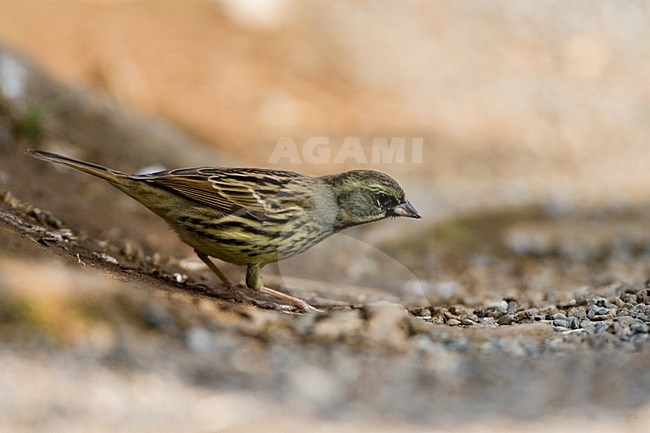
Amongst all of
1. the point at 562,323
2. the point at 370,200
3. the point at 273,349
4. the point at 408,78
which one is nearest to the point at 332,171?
the point at 408,78

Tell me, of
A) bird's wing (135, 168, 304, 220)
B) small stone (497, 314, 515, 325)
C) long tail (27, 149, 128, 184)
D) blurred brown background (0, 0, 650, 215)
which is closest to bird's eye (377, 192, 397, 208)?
bird's wing (135, 168, 304, 220)

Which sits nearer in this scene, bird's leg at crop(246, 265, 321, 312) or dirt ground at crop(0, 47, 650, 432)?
dirt ground at crop(0, 47, 650, 432)

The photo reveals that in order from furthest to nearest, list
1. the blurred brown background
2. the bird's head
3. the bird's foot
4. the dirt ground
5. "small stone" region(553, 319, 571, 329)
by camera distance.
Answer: the blurred brown background < the bird's head < the bird's foot < "small stone" region(553, 319, 571, 329) < the dirt ground

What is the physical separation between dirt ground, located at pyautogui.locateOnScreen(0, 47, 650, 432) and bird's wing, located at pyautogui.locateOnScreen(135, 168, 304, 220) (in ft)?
2.20

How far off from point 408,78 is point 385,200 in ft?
26.1

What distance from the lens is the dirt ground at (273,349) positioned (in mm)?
4125

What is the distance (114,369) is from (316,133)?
8.35 m

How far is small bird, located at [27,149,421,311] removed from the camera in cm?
615

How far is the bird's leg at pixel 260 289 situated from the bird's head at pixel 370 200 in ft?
2.25

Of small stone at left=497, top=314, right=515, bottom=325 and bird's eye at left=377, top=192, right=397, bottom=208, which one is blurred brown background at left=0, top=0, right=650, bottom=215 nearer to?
bird's eye at left=377, top=192, right=397, bottom=208

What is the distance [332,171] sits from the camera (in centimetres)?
1113

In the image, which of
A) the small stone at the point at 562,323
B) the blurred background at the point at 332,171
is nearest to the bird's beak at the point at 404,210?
the blurred background at the point at 332,171

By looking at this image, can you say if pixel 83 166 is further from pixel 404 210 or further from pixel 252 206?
pixel 404 210

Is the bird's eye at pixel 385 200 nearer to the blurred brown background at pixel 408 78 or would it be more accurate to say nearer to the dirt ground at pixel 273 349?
the dirt ground at pixel 273 349
